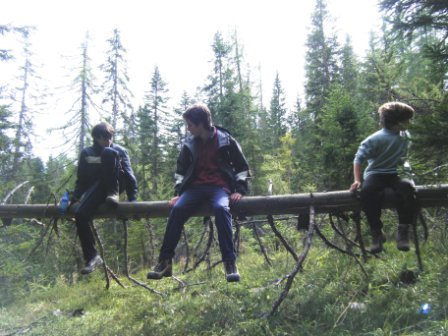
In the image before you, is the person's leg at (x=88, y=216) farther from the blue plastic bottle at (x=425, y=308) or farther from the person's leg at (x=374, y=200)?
the blue plastic bottle at (x=425, y=308)

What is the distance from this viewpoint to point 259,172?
24422mm

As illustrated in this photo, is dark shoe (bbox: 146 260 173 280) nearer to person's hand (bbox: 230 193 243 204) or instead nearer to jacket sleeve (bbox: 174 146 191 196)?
jacket sleeve (bbox: 174 146 191 196)

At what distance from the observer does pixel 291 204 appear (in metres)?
5.58

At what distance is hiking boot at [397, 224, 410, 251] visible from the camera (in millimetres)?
4664

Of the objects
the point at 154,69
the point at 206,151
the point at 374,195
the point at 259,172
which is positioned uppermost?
the point at 154,69

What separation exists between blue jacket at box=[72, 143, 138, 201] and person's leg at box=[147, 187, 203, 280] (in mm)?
1544

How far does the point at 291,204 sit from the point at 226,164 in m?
1.11

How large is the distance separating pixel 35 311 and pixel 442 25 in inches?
396

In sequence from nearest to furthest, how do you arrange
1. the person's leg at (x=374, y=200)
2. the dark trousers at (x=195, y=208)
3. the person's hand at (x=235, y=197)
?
the dark trousers at (x=195, y=208) < the person's leg at (x=374, y=200) < the person's hand at (x=235, y=197)

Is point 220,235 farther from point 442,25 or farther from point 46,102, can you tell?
point 46,102

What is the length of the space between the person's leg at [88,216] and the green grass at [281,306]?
138 centimetres

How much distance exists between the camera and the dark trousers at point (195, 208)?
472 centimetres

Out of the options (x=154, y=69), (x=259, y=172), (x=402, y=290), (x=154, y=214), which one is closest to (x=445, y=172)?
(x=402, y=290)

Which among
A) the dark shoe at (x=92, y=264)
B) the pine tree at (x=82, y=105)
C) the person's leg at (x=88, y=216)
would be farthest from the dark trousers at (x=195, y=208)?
the pine tree at (x=82, y=105)
